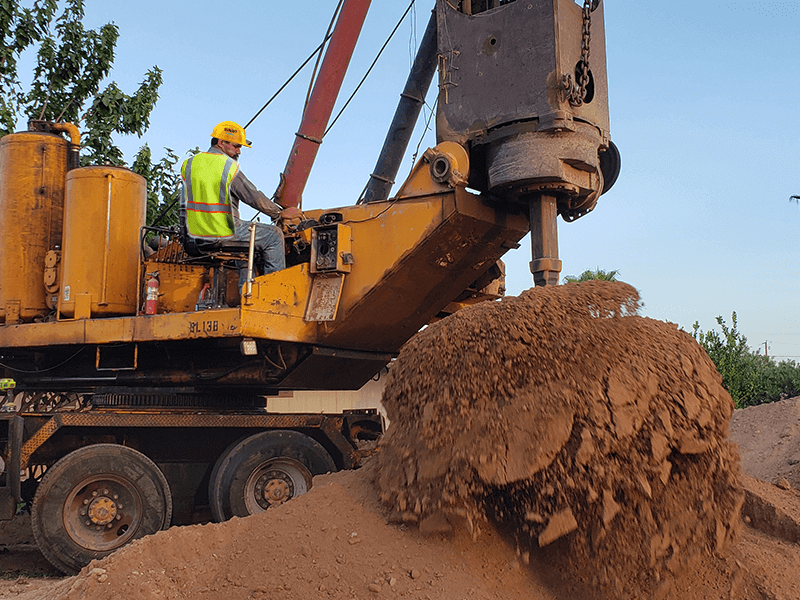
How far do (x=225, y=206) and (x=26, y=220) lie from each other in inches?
79.8

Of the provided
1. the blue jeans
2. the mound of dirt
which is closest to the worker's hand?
the blue jeans

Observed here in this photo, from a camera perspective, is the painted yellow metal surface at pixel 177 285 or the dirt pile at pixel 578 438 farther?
the painted yellow metal surface at pixel 177 285

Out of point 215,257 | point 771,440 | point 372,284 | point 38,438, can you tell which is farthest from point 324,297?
point 771,440

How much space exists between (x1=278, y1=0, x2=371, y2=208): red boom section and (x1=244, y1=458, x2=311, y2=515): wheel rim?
2.63m

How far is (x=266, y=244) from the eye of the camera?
225 inches

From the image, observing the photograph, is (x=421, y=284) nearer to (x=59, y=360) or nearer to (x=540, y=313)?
(x=540, y=313)

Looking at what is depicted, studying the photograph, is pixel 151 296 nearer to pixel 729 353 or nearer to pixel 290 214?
pixel 290 214

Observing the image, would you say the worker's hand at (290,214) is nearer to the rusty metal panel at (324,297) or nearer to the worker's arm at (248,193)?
the worker's arm at (248,193)

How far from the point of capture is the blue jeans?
5691 millimetres

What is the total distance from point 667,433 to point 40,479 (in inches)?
188

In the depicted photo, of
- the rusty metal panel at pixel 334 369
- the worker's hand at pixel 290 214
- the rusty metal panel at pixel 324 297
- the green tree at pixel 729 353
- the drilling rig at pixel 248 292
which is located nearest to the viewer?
the drilling rig at pixel 248 292

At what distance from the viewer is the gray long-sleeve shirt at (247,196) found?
5.71 metres

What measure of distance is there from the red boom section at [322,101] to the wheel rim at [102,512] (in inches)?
120

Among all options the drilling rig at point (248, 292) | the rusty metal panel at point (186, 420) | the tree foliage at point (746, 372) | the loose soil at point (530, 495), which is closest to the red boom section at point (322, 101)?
the drilling rig at point (248, 292)
